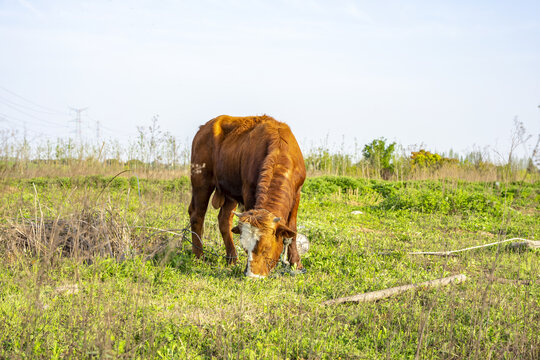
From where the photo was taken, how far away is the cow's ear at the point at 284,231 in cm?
528

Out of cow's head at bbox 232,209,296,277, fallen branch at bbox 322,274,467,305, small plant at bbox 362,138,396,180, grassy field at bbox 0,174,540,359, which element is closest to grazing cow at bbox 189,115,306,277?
cow's head at bbox 232,209,296,277

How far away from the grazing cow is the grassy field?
1.36ft

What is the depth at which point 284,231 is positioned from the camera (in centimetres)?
→ 537

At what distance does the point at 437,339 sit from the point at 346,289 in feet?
4.70

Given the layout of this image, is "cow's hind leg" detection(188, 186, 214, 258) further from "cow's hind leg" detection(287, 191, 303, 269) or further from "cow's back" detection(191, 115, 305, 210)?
"cow's hind leg" detection(287, 191, 303, 269)

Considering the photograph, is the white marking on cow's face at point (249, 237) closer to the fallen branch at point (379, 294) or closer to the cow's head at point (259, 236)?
the cow's head at point (259, 236)

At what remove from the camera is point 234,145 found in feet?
23.2

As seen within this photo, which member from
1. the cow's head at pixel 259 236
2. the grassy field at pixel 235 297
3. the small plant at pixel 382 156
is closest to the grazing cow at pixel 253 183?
the cow's head at pixel 259 236

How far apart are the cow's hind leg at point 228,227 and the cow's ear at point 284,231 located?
1473 mm

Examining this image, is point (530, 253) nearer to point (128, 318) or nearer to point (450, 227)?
point (450, 227)

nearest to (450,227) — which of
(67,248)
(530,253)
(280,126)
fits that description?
(530,253)

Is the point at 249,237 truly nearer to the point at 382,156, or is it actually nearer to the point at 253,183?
the point at 253,183

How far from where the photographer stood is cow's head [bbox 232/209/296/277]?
5.12 meters

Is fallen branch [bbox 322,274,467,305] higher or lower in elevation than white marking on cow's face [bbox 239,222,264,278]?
lower
